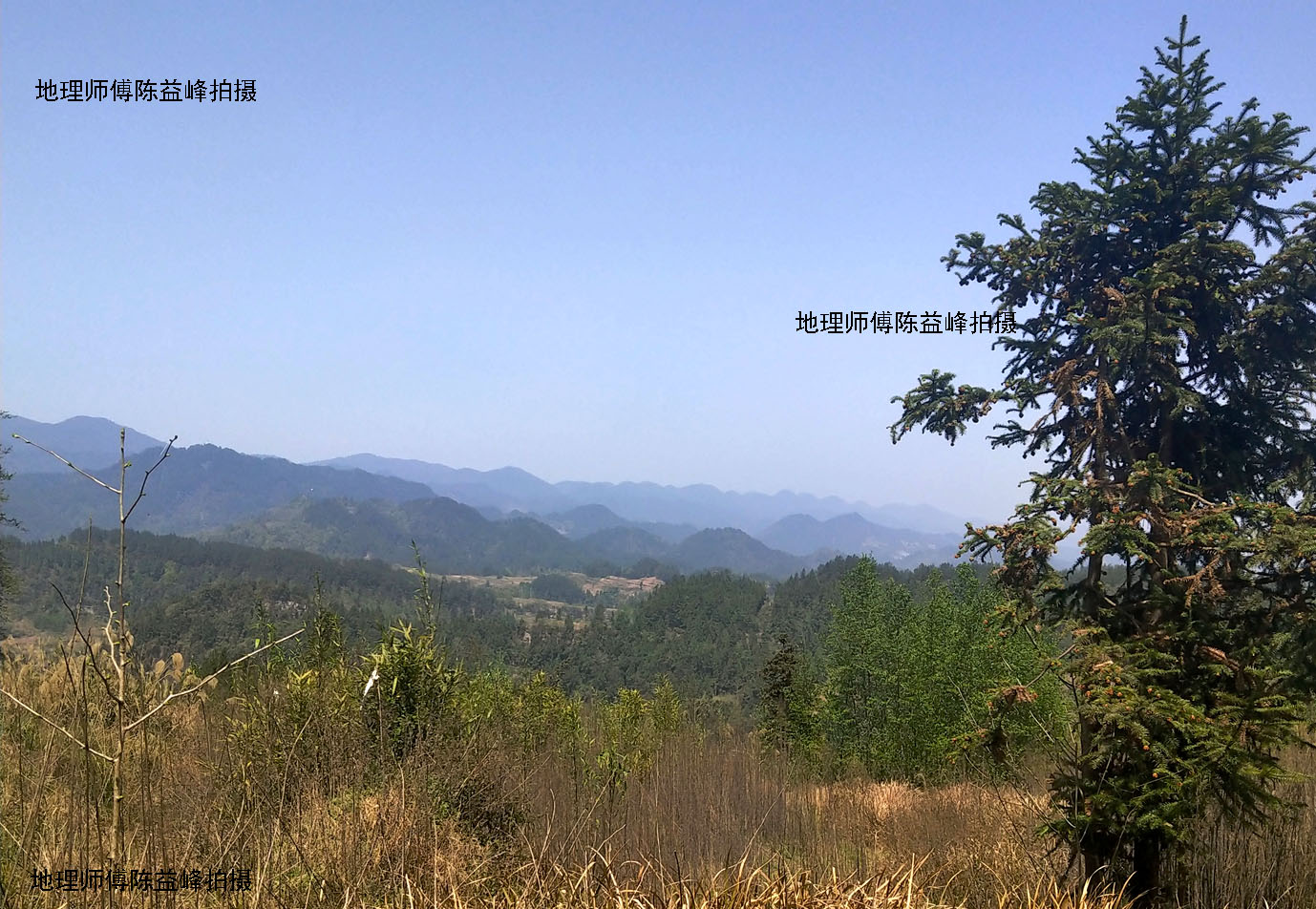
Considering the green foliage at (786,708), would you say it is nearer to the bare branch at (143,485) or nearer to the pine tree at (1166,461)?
the pine tree at (1166,461)

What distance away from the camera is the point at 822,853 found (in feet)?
24.2

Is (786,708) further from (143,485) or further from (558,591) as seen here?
(558,591)

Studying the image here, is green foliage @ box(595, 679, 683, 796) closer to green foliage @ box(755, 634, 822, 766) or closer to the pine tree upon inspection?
green foliage @ box(755, 634, 822, 766)

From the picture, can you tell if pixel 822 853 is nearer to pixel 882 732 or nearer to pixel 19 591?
pixel 882 732

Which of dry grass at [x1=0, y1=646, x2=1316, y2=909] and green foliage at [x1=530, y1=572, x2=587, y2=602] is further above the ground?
dry grass at [x1=0, y1=646, x2=1316, y2=909]

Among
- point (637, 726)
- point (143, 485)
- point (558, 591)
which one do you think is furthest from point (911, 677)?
point (558, 591)

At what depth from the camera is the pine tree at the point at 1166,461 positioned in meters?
5.21

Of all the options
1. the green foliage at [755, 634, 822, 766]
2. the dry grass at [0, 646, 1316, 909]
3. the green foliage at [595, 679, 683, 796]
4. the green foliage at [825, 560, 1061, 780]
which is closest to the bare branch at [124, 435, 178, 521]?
the dry grass at [0, 646, 1316, 909]

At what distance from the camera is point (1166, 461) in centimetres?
739

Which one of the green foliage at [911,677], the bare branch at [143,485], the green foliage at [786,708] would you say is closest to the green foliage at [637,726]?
the green foliage at [786,708]

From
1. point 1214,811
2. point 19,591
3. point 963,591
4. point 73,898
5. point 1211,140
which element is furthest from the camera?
point 963,591

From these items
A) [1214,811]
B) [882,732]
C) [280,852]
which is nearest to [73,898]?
[280,852]

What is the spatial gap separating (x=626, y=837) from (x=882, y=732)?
18984 mm

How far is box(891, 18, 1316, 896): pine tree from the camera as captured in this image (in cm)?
521
